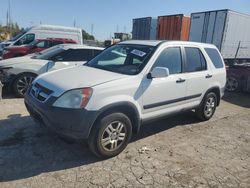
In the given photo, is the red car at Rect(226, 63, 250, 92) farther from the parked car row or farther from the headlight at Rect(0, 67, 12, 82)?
A: the headlight at Rect(0, 67, 12, 82)

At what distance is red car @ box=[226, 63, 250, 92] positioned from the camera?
951 centimetres

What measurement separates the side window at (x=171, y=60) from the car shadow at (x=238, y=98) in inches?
165

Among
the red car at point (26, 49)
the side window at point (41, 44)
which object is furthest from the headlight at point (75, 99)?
the side window at point (41, 44)

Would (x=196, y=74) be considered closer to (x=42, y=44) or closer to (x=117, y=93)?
(x=117, y=93)

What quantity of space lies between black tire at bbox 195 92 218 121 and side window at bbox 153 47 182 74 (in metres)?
1.25

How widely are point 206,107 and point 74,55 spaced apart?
4.05 metres

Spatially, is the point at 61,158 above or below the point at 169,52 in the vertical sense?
below

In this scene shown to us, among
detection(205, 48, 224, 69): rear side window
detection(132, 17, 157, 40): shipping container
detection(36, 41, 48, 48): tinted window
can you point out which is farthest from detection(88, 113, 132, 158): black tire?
detection(132, 17, 157, 40): shipping container

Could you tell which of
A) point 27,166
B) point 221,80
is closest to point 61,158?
point 27,166

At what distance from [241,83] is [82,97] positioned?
7.89 m

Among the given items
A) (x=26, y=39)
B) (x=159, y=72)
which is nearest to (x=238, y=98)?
(x=159, y=72)

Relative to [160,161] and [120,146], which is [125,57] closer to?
[120,146]

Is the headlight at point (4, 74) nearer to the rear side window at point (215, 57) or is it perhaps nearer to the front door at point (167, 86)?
the front door at point (167, 86)

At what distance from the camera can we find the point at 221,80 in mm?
6023
